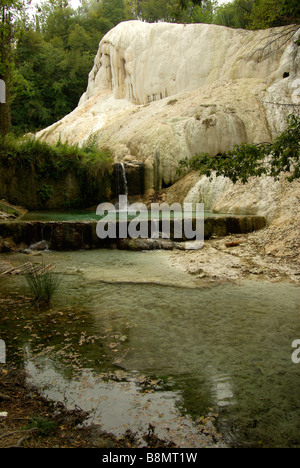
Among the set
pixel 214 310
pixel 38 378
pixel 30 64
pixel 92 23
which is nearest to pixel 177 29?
pixel 30 64

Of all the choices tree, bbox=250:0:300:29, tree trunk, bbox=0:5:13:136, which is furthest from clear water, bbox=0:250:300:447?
tree trunk, bbox=0:5:13:136

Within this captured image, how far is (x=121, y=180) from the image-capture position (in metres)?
11.1

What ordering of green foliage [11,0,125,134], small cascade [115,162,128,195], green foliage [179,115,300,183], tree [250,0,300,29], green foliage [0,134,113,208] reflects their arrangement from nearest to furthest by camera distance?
green foliage [179,115,300,183] < tree [250,0,300,29] < green foliage [0,134,113,208] < small cascade [115,162,128,195] < green foliage [11,0,125,134]

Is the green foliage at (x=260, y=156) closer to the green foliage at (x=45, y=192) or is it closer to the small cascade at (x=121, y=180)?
the green foliage at (x=45, y=192)

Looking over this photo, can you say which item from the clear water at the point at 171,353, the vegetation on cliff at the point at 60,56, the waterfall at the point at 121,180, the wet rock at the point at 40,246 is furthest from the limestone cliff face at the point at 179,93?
the clear water at the point at 171,353

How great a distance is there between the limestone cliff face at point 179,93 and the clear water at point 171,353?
8115 mm

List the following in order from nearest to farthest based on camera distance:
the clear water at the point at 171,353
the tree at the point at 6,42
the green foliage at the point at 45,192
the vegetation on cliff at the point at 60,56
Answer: the clear water at the point at 171,353 < the tree at the point at 6,42 < the green foliage at the point at 45,192 < the vegetation on cliff at the point at 60,56

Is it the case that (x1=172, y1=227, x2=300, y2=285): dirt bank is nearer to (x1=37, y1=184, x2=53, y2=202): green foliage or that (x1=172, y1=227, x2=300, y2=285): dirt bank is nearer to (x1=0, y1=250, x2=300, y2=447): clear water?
(x1=0, y1=250, x2=300, y2=447): clear water

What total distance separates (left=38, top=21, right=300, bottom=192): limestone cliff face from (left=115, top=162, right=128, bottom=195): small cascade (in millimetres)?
860

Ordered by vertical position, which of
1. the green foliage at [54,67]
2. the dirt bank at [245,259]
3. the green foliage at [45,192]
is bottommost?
the dirt bank at [245,259]

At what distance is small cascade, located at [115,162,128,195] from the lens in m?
11.1

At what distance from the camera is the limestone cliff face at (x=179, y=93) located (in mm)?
11578

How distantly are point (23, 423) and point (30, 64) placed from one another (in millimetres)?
24063
